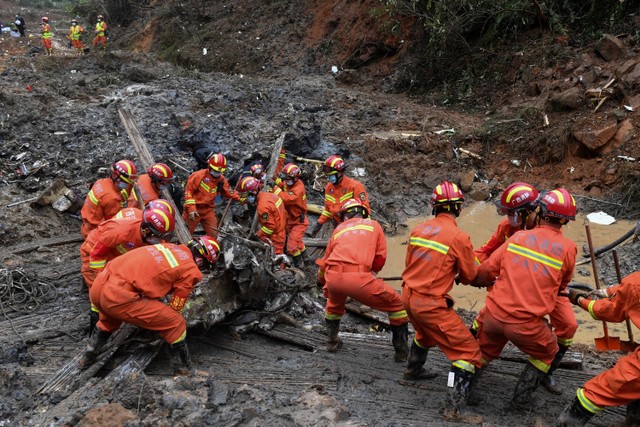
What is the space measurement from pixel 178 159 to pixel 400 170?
4532 millimetres

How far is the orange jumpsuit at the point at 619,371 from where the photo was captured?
10.8 ft

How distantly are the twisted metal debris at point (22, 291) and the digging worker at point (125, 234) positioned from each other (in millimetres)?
1084

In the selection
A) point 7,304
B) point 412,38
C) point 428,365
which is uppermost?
point 412,38

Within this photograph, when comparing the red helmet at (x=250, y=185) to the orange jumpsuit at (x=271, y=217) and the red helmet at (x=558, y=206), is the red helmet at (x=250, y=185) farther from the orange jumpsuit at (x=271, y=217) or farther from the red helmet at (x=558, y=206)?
the red helmet at (x=558, y=206)

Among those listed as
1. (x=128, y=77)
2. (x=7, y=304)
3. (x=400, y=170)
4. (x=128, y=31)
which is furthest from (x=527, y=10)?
(x=128, y=31)

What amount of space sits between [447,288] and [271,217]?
334cm

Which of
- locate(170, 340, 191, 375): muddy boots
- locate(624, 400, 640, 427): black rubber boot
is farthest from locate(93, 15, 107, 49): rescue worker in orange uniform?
locate(624, 400, 640, 427): black rubber boot

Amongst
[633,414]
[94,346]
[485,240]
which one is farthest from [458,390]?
[485,240]

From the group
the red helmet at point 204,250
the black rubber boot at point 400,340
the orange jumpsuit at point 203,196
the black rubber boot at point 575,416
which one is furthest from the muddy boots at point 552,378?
the orange jumpsuit at point 203,196

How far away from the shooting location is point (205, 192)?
7.68m

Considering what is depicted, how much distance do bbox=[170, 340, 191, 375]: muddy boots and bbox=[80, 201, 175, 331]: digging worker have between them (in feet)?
Result: 2.82

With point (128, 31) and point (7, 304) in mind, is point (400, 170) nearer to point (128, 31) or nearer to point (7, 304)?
point (7, 304)

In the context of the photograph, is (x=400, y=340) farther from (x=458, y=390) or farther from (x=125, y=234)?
(x=125, y=234)

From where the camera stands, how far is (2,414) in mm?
3748
